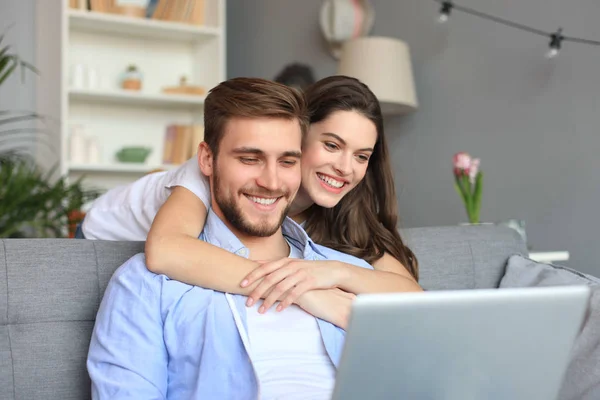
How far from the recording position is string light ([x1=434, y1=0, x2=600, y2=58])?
2738mm

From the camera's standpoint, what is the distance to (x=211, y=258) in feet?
4.56

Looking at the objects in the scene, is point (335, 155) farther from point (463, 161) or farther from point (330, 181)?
point (463, 161)

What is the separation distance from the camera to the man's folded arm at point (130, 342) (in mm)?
1286

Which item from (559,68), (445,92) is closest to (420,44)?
(445,92)

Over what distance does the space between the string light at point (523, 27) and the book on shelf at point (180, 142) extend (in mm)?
1545

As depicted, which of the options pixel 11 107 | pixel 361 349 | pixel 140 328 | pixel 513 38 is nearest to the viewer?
pixel 361 349

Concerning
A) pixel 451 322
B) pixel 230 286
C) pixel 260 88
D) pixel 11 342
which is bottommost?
pixel 11 342

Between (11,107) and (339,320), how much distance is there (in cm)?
344

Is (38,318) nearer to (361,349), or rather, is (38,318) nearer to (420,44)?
(361,349)

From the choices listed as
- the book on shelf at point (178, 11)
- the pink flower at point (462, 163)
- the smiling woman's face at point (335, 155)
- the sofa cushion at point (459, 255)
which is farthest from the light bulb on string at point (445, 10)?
the book on shelf at point (178, 11)

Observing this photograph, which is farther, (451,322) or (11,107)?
(11,107)

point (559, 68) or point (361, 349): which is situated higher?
point (559, 68)

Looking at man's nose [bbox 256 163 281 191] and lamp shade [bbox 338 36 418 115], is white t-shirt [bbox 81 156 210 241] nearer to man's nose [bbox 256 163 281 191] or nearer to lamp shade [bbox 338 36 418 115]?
man's nose [bbox 256 163 281 191]

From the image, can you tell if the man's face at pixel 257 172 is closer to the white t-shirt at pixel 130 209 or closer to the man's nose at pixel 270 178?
the man's nose at pixel 270 178
